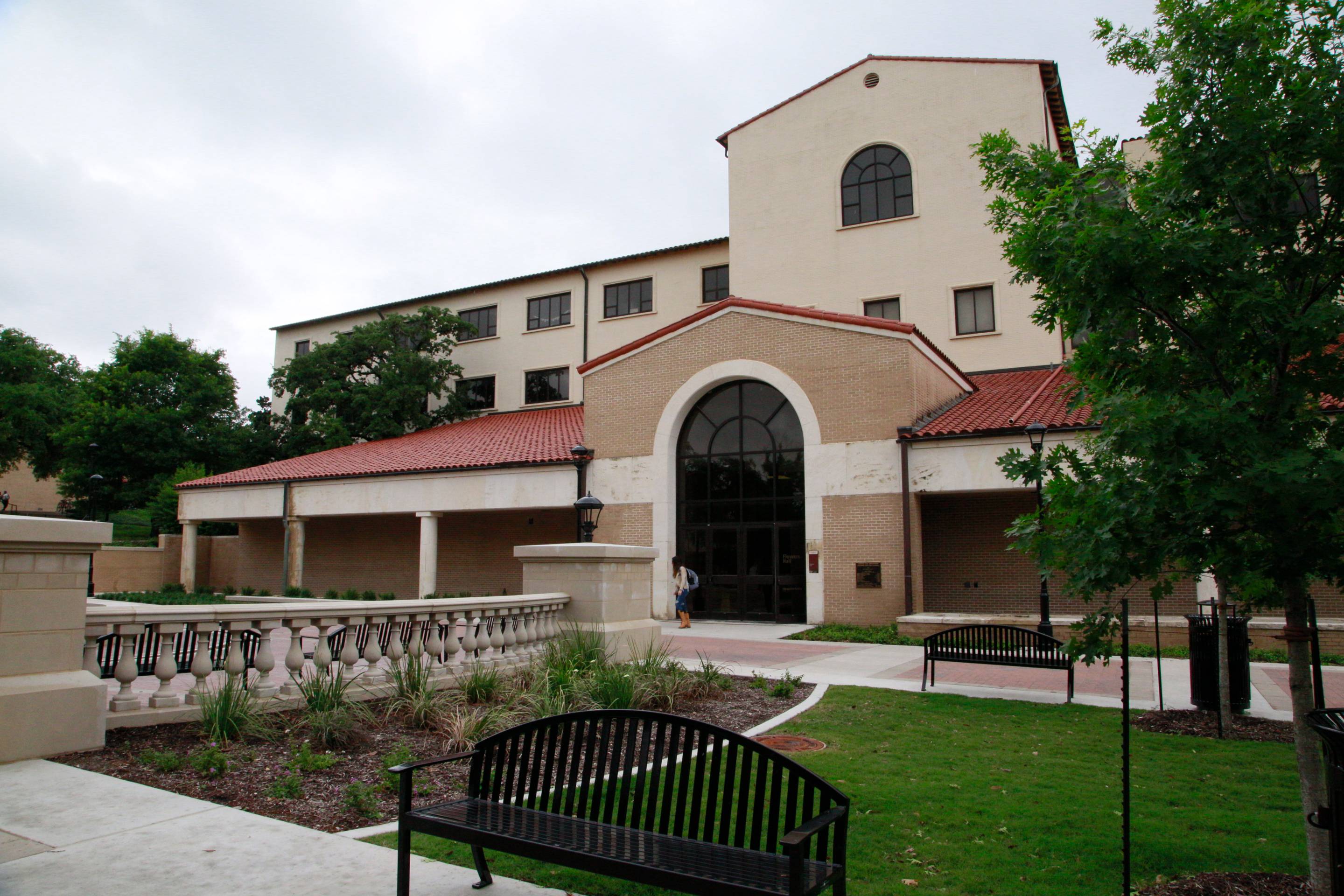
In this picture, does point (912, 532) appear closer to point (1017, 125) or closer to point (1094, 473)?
point (1017, 125)

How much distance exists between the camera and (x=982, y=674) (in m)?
12.6

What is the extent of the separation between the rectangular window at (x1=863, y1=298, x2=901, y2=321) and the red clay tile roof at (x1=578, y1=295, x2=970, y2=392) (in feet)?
10.2

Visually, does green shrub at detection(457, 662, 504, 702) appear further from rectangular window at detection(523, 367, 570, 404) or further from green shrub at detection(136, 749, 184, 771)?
rectangular window at detection(523, 367, 570, 404)

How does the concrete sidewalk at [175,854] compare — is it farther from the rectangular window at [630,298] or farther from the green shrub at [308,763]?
the rectangular window at [630,298]

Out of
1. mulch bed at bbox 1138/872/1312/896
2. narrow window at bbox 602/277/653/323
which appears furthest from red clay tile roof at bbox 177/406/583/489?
mulch bed at bbox 1138/872/1312/896

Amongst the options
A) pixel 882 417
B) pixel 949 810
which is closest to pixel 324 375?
pixel 882 417

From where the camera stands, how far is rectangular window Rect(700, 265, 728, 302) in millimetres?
32969

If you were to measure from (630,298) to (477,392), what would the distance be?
8.67 meters

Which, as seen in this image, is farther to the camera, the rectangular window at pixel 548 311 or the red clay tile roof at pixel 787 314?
the rectangular window at pixel 548 311

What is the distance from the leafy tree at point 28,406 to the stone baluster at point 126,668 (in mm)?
52327

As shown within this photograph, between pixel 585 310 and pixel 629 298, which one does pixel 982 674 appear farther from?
pixel 585 310

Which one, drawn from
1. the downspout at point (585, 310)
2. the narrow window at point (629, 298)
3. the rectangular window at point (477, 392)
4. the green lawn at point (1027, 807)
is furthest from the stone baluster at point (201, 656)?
the rectangular window at point (477, 392)

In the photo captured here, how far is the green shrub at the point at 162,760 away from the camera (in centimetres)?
589

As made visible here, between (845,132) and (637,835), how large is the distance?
28162mm
